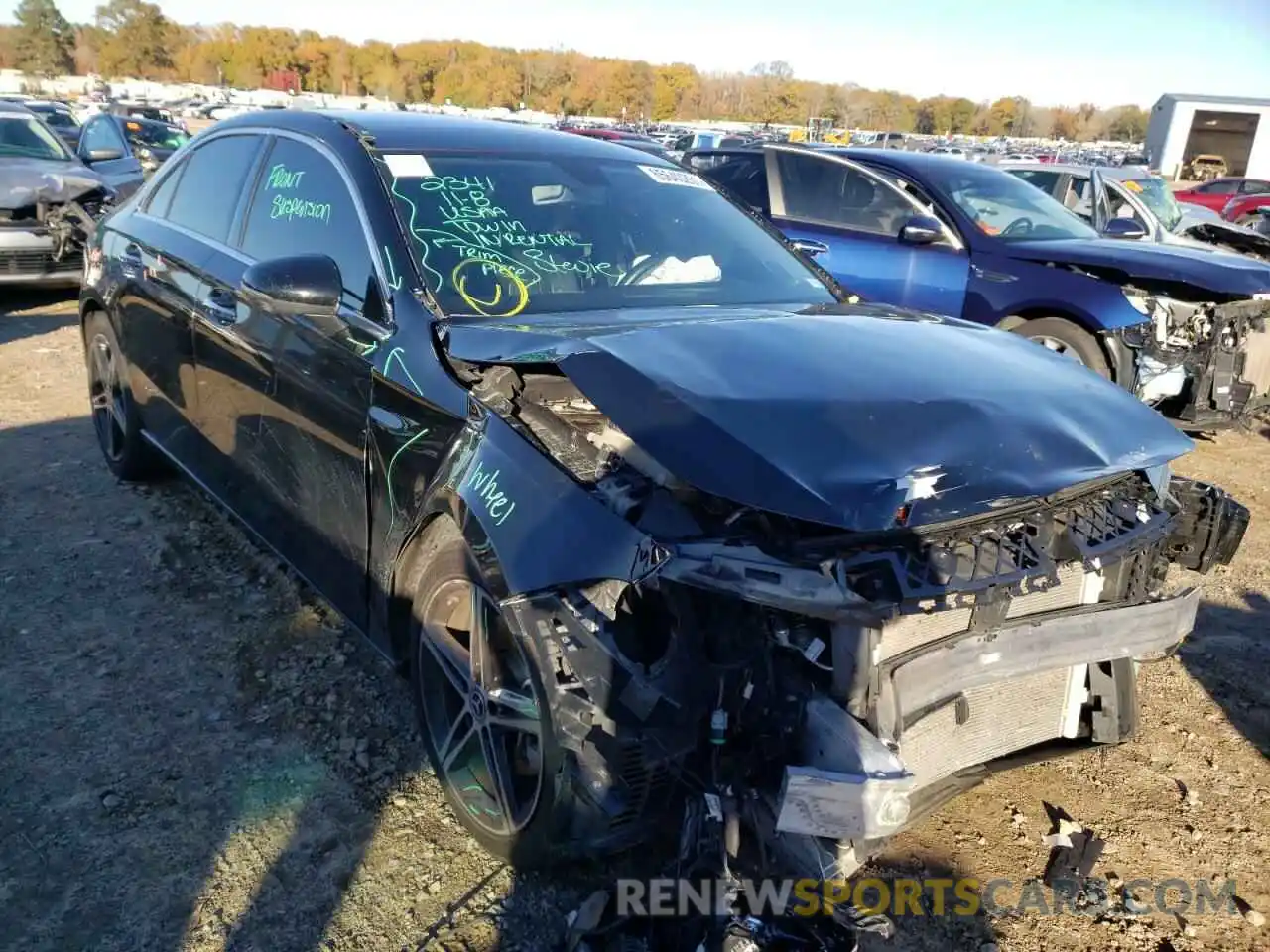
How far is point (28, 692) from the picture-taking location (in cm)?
317

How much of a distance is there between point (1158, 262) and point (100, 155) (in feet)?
33.1

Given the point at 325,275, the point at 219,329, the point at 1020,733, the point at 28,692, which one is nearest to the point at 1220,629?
the point at 1020,733

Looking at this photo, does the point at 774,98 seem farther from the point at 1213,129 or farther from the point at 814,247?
the point at 814,247

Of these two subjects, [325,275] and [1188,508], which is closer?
[1188,508]

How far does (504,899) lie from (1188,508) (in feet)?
6.74

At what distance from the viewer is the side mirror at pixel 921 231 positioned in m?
6.47

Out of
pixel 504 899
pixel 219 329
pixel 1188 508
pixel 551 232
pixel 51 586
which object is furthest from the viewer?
pixel 51 586

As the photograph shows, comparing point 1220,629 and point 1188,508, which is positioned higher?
point 1188,508

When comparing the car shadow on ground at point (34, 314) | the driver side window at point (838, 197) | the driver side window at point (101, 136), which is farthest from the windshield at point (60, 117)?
the driver side window at point (838, 197)

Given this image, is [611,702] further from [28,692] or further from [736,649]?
[28,692]

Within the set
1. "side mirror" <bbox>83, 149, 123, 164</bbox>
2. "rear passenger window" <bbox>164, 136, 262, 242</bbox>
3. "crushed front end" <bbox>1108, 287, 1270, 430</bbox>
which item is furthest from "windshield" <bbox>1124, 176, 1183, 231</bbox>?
"side mirror" <bbox>83, 149, 123, 164</bbox>

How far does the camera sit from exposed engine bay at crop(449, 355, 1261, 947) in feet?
6.08

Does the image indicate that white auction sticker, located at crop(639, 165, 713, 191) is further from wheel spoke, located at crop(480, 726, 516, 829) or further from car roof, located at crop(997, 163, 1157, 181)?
car roof, located at crop(997, 163, 1157, 181)

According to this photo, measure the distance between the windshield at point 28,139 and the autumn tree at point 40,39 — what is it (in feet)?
304
